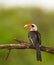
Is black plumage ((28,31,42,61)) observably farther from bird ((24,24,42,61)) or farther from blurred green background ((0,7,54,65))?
blurred green background ((0,7,54,65))

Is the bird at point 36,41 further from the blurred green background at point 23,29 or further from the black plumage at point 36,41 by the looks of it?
the blurred green background at point 23,29

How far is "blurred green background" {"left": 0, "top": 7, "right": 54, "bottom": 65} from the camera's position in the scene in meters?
19.2

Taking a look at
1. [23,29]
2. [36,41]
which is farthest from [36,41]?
[23,29]

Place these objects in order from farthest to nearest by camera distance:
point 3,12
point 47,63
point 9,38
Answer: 1. point 3,12
2. point 9,38
3. point 47,63

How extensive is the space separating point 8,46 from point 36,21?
14.8 m

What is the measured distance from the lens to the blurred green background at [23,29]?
19219 millimetres

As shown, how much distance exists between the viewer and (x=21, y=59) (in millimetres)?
19781

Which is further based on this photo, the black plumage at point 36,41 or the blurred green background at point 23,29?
the blurred green background at point 23,29

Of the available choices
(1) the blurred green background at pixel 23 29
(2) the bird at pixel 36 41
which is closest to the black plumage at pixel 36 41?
(2) the bird at pixel 36 41


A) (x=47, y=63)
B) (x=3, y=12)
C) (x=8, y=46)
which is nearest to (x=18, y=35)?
(x=47, y=63)

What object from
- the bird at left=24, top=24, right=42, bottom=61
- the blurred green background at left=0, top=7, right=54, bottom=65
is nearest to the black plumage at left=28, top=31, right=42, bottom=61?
the bird at left=24, top=24, right=42, bottom=61

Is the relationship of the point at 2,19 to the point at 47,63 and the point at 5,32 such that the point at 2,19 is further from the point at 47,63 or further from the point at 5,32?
the point at 47,63

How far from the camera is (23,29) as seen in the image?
21359 millimetres

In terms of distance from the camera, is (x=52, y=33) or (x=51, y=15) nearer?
(x=52, y=33)
